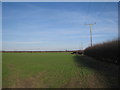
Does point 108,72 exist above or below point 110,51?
below

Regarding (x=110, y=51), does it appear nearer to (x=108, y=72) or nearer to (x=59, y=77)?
(x=108, y=72)

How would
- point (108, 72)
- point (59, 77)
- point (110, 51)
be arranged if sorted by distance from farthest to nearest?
point (110, 51)
point (108, 72)
point (59, 77)

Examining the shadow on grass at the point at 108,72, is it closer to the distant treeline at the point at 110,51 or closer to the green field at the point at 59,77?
the green field at the point at 59,77

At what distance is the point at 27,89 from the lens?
7801 mm

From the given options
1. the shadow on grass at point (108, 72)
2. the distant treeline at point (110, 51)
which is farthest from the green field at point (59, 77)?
the distant treeline at point (110, 51)

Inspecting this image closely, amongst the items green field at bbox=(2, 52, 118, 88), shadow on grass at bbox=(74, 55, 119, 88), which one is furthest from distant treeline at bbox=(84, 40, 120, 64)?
green field at bbox=(2, 52, 118, 88)

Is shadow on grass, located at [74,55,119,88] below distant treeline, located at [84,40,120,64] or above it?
below

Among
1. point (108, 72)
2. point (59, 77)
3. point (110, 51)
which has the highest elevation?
point (110, 51)

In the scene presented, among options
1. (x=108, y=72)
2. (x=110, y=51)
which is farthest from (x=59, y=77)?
(x=110, y=51)

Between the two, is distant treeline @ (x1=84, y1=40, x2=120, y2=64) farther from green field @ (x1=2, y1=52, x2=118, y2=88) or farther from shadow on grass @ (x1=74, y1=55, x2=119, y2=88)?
green field @ (x1=2, y1=52, x2=118, y2=88)

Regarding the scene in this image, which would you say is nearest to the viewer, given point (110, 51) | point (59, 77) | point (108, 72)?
point (59, 77)

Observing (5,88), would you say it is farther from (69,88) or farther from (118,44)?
(118,44)

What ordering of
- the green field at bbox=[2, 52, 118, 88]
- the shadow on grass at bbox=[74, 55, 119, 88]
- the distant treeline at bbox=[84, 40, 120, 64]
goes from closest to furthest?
the green field at bbox=[2, 52, 118, 88], the shadow on grass at bbox=[74, 55, 119, 88], the distant treeline at bbox=[84, 40, 120, 64]

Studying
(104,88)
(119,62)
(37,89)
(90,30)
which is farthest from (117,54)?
(90,30)
